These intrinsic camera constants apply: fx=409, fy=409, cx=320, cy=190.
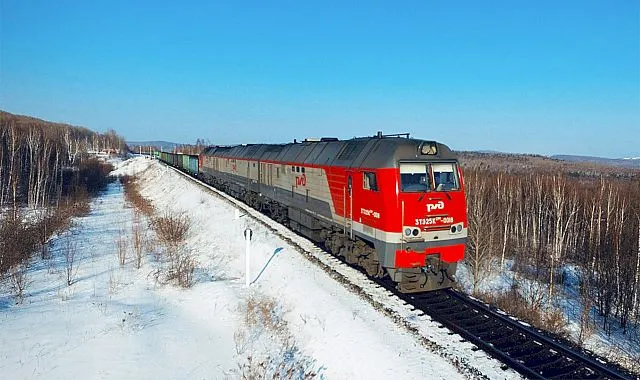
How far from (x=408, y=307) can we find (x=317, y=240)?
699cm

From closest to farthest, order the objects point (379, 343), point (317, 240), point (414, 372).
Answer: point (414, 372), point (379, 343), point (317, 240)

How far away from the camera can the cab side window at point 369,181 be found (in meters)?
11.0

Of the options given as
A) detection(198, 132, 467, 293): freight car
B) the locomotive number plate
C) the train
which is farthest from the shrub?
the locomotive number plate

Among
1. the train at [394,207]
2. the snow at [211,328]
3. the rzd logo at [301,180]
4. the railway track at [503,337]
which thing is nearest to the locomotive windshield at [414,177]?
the train at [394,207]

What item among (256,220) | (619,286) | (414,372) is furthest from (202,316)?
(619,286)

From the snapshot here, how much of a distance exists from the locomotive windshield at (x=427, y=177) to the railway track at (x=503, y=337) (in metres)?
2.85

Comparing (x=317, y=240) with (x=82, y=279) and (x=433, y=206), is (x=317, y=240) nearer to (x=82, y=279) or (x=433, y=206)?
(x=433, y=206)

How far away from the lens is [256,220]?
21656 millimetres

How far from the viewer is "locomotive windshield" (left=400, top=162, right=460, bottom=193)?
10547 mm

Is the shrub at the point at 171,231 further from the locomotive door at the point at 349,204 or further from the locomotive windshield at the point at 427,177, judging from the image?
the locomotive windshield at the point at 427,177

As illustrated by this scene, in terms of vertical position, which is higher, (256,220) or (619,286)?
(256,220)

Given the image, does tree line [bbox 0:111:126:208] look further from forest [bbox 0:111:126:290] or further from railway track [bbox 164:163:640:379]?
railway track [bbox 164:163:640:379]

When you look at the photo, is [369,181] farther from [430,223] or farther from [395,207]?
[430,223]

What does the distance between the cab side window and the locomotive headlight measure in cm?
144
